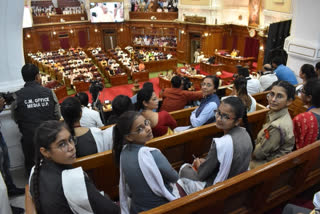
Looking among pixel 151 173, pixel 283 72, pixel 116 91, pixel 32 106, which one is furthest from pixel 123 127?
pixel 116 91

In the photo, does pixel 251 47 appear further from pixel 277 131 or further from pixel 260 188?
pixel 260 188

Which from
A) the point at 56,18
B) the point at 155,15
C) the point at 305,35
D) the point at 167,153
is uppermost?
the point at 155,15

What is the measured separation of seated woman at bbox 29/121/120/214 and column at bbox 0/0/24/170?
5.60 feet

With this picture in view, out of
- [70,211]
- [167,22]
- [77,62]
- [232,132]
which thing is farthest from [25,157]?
[167,22]

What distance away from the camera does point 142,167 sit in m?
1.61

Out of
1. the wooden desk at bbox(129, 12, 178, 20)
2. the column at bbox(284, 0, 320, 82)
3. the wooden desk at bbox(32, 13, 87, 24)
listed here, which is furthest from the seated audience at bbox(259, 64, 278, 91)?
the wooden desk at bbox(32, 13, 87, 24)

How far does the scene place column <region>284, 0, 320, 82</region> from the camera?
4.58 m

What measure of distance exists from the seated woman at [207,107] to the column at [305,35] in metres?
2.65

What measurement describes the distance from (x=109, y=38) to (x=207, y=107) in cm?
1475

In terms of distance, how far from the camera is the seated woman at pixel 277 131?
2225mm

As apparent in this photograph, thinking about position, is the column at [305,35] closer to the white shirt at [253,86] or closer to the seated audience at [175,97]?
the white shirt at [253,86]

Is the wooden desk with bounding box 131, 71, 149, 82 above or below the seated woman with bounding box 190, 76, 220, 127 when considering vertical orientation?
below

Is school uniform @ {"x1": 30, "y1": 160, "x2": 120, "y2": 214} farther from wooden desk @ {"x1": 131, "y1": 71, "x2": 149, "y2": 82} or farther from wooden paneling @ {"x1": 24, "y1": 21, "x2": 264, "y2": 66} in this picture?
wooden paneling @ {"x1": 24, "y1": 21, "x2": 264, "y2": 66}

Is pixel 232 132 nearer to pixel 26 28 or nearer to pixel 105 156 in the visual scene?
pixel 105 156
